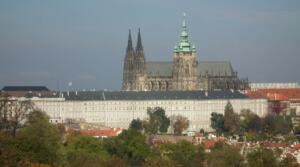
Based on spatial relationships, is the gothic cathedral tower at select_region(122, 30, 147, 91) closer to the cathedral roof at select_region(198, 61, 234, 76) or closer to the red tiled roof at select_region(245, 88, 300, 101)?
the cathedral roof at select_region(198, 61, 234, 76)

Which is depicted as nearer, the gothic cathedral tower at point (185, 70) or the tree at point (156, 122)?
the tree at point (156, 122)

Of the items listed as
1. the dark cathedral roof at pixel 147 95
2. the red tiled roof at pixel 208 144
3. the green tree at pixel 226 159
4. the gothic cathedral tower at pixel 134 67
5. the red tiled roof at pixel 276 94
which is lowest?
the green tree at pixel 226 159

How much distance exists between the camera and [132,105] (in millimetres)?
144000

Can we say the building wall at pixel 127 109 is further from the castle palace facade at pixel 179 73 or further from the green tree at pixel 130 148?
the green tree at pixel 130 148

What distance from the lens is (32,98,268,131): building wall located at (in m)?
140

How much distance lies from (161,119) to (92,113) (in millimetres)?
9394

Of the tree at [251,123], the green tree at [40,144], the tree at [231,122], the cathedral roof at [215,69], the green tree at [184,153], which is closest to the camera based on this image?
the green tree at [40,144]

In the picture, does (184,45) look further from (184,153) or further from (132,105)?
(184,153)

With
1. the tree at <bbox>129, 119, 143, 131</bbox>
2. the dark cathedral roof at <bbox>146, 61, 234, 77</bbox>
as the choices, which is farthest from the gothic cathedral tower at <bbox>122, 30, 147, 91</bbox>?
the tree at <bbox>129, 119, 143, 131</bbox>

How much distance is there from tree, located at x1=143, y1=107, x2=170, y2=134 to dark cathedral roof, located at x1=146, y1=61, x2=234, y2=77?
17870mm

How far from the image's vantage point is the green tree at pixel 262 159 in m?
63.1

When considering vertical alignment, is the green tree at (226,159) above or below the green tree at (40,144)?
below

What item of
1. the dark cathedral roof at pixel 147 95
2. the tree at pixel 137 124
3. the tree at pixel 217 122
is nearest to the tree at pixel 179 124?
the tree at pixel 217 122

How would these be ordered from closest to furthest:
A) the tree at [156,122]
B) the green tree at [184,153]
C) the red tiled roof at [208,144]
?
1. the green tree at [184,153]
2. the red tiled roof at [208,144]
3. the tree at [156,122]
